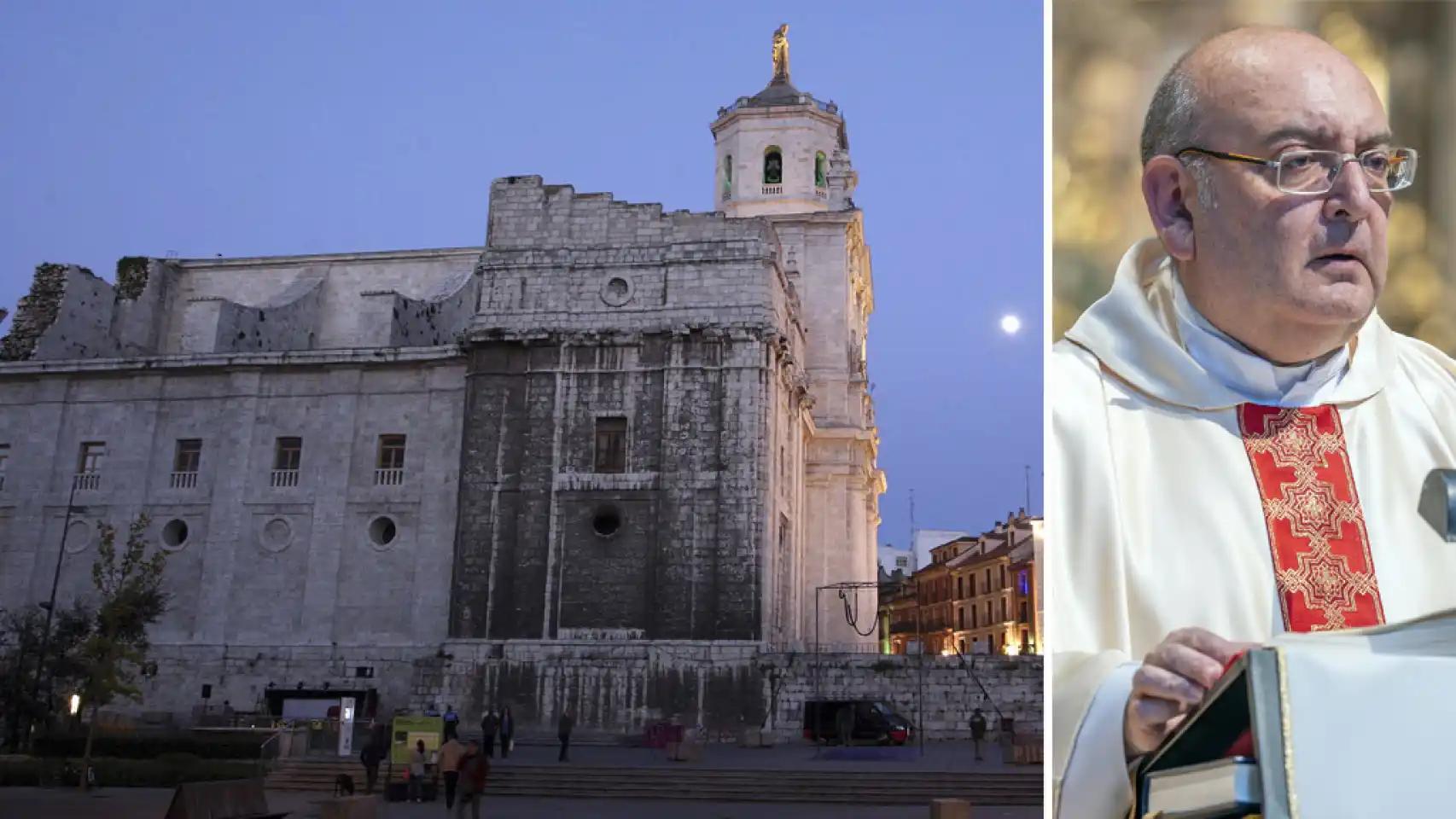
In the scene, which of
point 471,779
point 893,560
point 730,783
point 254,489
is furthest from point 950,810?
point 893,560

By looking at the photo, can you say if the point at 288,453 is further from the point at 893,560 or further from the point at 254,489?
the point at 893,560

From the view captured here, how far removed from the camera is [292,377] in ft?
95.7

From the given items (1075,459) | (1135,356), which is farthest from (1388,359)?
(1075,459)

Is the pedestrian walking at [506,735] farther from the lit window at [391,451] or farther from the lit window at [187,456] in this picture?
the lit window at [187,456]

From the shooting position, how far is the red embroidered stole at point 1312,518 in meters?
4.92

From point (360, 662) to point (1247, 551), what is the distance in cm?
2432

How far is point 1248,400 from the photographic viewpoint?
519 cm

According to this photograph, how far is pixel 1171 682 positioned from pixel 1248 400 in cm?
158

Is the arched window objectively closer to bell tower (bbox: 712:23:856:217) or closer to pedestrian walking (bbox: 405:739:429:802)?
bell tower (bbox: 712:23:856:217)

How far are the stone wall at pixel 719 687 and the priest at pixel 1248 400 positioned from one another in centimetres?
1915

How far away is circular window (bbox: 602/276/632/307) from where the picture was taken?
2677cm

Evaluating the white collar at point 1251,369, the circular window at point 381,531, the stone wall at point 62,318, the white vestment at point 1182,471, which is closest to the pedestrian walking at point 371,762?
the circular window at point 381,531

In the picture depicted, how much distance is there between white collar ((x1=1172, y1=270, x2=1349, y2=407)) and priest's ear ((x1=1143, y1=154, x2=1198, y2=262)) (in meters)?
0.25

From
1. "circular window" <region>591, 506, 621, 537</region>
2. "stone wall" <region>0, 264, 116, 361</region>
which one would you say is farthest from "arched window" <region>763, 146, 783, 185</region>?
"stone wall" <region>0, 264, 116, 361</region>
